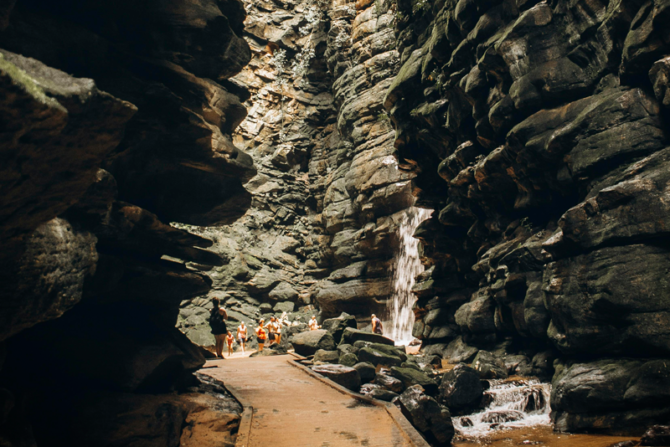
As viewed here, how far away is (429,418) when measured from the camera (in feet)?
28.2

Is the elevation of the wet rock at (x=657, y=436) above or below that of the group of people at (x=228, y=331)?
below

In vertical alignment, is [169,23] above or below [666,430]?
above

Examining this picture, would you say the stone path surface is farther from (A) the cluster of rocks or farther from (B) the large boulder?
(B) the large boulder

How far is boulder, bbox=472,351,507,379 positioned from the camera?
13772 mm

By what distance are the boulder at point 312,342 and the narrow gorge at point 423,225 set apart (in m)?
0.13

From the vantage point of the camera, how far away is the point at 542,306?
529 inches

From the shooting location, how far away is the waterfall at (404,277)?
31.5 m

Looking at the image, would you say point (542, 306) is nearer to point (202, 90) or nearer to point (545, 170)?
point (545, 170)

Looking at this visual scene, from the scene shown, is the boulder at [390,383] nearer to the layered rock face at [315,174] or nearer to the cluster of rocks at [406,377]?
the cluster of rocks at [406,377]

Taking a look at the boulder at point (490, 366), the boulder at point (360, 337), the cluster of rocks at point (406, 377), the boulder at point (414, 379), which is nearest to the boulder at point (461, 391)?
the cluster of rocks at point (406, 377)

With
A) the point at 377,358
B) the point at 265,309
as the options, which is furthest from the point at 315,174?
the point at 377,358

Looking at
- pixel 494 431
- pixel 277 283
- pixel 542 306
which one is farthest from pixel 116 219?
pixel 277 283

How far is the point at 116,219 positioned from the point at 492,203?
1530 cm

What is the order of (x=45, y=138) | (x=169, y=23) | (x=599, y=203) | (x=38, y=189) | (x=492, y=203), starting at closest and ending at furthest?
1. (x=45, y=138)
2. (x=38, y=189)
3. (x=169, y=23)
4. (x=599, y=203)
5. (x=492, y=203)
